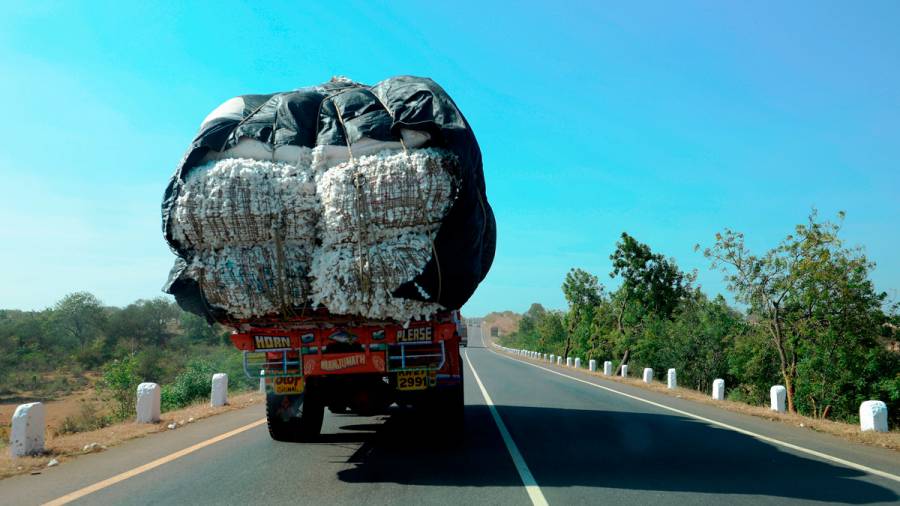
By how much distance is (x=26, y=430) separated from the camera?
25.8ft

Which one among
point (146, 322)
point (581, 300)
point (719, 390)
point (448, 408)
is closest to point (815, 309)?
point (719, 390)

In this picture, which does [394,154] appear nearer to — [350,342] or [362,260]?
[362,260]

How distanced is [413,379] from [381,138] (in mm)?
2684

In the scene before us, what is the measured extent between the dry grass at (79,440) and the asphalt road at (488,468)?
0.30 meters

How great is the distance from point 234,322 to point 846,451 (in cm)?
797

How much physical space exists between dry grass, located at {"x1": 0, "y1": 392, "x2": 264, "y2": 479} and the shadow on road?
10.4 feet

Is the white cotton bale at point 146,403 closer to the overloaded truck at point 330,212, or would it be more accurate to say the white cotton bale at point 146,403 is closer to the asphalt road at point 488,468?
the asphalt road at point 488,468

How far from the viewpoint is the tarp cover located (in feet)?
20.8

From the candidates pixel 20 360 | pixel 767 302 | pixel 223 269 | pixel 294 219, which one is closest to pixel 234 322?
pixel 223 269

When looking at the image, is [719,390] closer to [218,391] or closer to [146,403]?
[218,391]

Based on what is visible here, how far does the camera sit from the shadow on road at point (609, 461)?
250 inches

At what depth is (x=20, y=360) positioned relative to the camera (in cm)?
4053

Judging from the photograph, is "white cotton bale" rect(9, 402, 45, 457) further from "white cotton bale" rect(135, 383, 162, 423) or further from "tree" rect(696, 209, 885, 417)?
"tree" rect(696, 209, 885, 417)

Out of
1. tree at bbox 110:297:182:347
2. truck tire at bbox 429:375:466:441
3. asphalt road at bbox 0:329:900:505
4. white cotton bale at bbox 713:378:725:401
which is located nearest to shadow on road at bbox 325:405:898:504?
asphalt road at bbox 0:329:900:505
